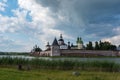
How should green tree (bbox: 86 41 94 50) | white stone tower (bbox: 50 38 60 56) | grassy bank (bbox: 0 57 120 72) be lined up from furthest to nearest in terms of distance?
green tree (bbox: 86 41 94 50) → white stone tower (bbox: 50 38 60 56) → grassy bank (bbox: 0 57 120 72)

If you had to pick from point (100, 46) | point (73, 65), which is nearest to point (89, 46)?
point (100, 46)

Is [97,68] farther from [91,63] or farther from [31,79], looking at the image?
[31,79]

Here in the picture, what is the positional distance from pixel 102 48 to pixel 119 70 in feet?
282

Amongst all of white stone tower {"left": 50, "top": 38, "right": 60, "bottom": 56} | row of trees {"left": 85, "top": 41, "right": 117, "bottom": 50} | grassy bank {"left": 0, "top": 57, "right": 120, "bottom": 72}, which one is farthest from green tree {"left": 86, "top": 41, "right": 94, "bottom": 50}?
grassy bank {"left": 0, "top": 57, "right": 120, "bottom": 72}

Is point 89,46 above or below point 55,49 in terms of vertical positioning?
above

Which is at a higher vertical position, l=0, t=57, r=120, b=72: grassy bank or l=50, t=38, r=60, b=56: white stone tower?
l=50, t=38, r=60, b=56: white stone tower

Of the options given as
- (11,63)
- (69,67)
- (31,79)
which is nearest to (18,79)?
(31,79)

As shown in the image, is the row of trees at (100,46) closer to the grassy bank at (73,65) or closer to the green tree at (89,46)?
the green tree at (89,46)

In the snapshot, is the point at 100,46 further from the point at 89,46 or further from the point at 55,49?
the point at 55,49

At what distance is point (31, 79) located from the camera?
1673cm

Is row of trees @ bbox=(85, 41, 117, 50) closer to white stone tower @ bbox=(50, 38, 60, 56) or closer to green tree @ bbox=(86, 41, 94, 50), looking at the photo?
green tree @ bbox=(86, 41, 94, 50)

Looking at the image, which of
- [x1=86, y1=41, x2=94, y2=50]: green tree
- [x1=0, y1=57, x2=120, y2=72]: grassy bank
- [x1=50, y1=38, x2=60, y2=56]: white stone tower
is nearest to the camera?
[x1=0, y1=57, x2=120, y2=72]: grassy bank

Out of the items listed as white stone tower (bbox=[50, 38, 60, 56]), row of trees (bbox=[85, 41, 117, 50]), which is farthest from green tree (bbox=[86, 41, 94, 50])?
white stone tower (bbox=[50, 38, 60, 56])

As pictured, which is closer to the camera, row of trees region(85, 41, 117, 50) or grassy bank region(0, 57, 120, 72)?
grassy bank region(0, 57, 120, 72)
